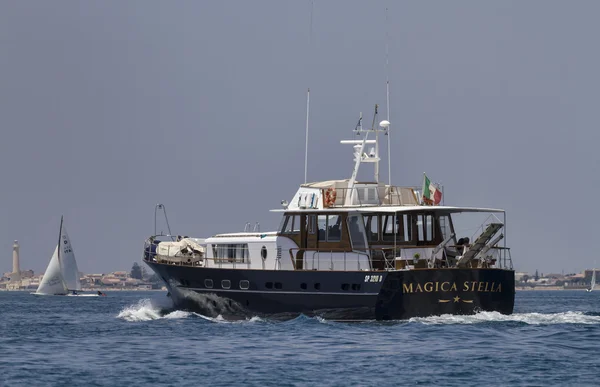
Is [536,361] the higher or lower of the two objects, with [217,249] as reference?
lower

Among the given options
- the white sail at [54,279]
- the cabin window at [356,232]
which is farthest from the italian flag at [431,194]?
the white sail at [54,279]

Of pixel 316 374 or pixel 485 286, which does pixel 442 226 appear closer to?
pixel 485 286

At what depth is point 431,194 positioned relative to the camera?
38719 mm

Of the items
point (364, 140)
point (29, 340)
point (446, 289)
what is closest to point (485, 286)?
point (446, 289)

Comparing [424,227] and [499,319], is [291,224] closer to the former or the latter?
[424,227]

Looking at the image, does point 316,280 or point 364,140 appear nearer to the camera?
point 316,280

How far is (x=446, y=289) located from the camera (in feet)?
117

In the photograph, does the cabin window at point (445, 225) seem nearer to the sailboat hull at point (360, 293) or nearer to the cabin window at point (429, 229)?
the cabin window at point (429, 229)

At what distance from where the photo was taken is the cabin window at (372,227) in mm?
38281

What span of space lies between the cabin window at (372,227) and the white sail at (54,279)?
2672 inches

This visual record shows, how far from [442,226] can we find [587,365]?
13328 millimetres

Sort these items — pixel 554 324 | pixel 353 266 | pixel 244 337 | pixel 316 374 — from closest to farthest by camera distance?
pixel 316 374
pixel 244 337
pixel 554 324
pixel 353 266

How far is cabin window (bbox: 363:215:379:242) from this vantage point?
38281 mm

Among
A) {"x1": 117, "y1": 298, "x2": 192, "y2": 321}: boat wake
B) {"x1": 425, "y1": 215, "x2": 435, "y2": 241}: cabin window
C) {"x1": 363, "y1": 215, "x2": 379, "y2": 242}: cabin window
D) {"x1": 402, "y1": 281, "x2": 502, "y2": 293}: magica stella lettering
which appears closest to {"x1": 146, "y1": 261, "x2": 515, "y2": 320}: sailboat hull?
{"x1": 402, "y1": 281, "x2": 502, "y2": 293}: magica stella lettering
